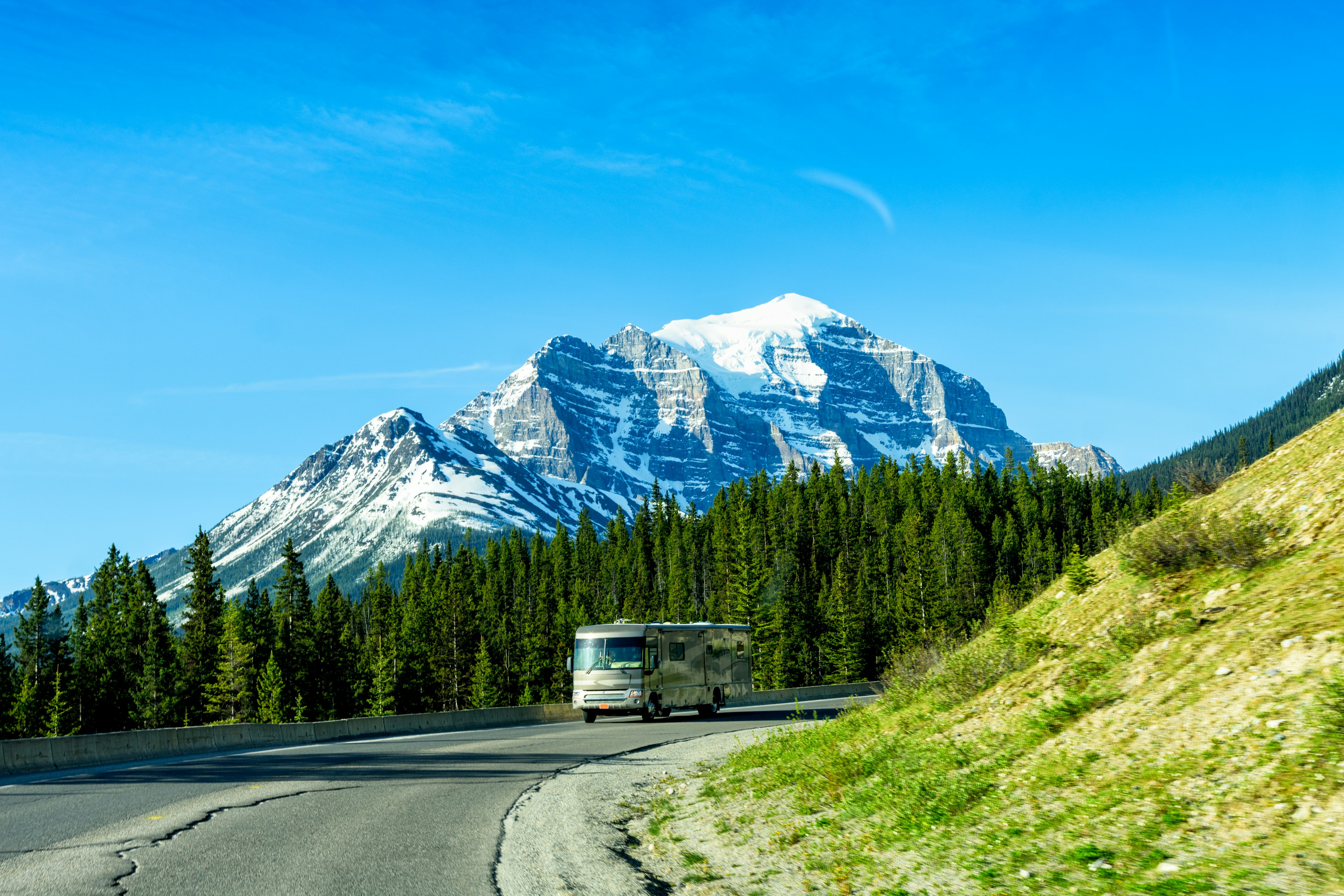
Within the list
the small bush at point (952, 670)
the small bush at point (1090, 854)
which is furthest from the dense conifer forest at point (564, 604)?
the small bush at point (1090, 854)

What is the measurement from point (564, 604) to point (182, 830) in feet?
387

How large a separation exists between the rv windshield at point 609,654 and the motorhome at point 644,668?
2cm

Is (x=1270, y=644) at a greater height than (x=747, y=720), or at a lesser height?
greater

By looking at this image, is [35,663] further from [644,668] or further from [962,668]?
[962,668]

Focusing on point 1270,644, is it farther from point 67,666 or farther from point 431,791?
point 67,666

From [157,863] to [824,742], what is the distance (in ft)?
32.0

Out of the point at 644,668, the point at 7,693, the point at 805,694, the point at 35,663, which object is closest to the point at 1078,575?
the point at 644,668

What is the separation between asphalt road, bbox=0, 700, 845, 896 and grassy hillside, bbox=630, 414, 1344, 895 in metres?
2.35

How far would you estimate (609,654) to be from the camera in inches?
1437

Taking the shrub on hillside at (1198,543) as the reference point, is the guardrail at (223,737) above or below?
below

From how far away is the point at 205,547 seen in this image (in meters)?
96.2

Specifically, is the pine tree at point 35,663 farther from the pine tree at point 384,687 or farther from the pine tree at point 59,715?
the pine tree at point 384,687

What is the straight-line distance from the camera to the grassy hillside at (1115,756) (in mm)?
7531

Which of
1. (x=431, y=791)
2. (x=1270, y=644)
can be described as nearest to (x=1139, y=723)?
(x=1270, y=644)
